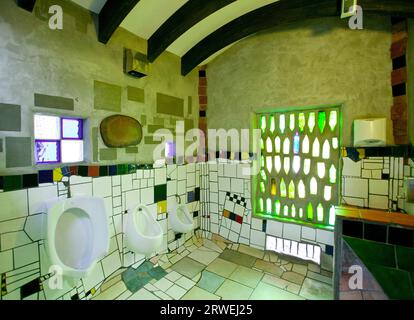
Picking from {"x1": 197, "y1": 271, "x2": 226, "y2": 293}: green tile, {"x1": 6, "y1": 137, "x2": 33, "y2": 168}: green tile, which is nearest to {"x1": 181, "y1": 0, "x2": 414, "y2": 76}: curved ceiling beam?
{"x1": 6, "y1": 137, "x2": 33, "y2": 168}: green tile

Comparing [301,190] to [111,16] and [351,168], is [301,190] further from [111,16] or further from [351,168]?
[111,16]

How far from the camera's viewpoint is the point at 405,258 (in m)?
1.32

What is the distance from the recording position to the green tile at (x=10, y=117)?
4.35 feet

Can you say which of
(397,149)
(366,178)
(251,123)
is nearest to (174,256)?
(251,123)

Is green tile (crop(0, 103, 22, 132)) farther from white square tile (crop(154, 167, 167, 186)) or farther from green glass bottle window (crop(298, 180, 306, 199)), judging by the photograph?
green glass bottle window (crop(298, 180, 306, 199))

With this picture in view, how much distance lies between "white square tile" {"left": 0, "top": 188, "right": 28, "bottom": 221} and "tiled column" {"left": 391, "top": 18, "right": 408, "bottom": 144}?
3.21 metres

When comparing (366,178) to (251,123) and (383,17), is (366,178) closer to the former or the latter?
(251,123)

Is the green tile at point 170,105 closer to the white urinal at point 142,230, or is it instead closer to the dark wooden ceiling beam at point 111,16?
the dark wooden ceiling beam at point 111,16

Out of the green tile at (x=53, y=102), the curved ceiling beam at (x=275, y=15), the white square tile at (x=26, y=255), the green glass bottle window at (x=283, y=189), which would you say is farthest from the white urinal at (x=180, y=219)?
the curved ceiling beam at (x=275, y=15)

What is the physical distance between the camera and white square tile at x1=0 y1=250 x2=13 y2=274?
131 cm

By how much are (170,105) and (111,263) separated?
190cm

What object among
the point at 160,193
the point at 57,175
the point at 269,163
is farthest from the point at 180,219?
the point at 57,175

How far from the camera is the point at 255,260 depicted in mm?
2436

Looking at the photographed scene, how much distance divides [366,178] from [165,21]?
2.68 m
